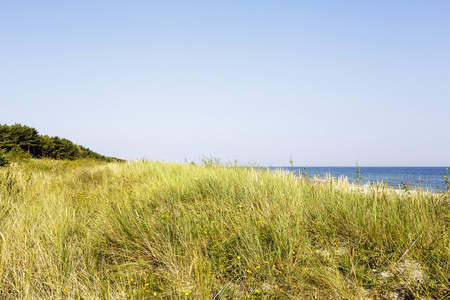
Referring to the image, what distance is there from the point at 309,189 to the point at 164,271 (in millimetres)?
3286

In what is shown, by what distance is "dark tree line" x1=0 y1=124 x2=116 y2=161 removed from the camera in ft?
57.5

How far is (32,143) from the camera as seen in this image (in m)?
20.2

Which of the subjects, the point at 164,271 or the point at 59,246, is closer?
the point at 164,271

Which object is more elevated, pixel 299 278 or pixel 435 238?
pixel 435 238

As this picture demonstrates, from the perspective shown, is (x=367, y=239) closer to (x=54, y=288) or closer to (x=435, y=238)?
(x=435, y=238)

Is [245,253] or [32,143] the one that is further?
[32,143]

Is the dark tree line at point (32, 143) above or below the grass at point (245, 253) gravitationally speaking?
above

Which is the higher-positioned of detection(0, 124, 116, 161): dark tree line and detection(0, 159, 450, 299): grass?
detection(0, 124, 116, 161): dark tree line

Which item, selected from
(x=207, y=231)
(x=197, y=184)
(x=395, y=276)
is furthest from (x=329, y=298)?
(x=197, y=184)

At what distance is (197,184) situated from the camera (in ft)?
19.5

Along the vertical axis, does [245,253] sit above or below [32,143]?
below

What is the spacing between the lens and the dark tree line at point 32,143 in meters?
17.5

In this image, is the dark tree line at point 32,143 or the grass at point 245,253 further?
the dark tree line at point 32,143

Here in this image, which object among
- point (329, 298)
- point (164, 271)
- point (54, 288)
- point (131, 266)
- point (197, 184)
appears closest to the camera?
Answer: point (329, 298)
